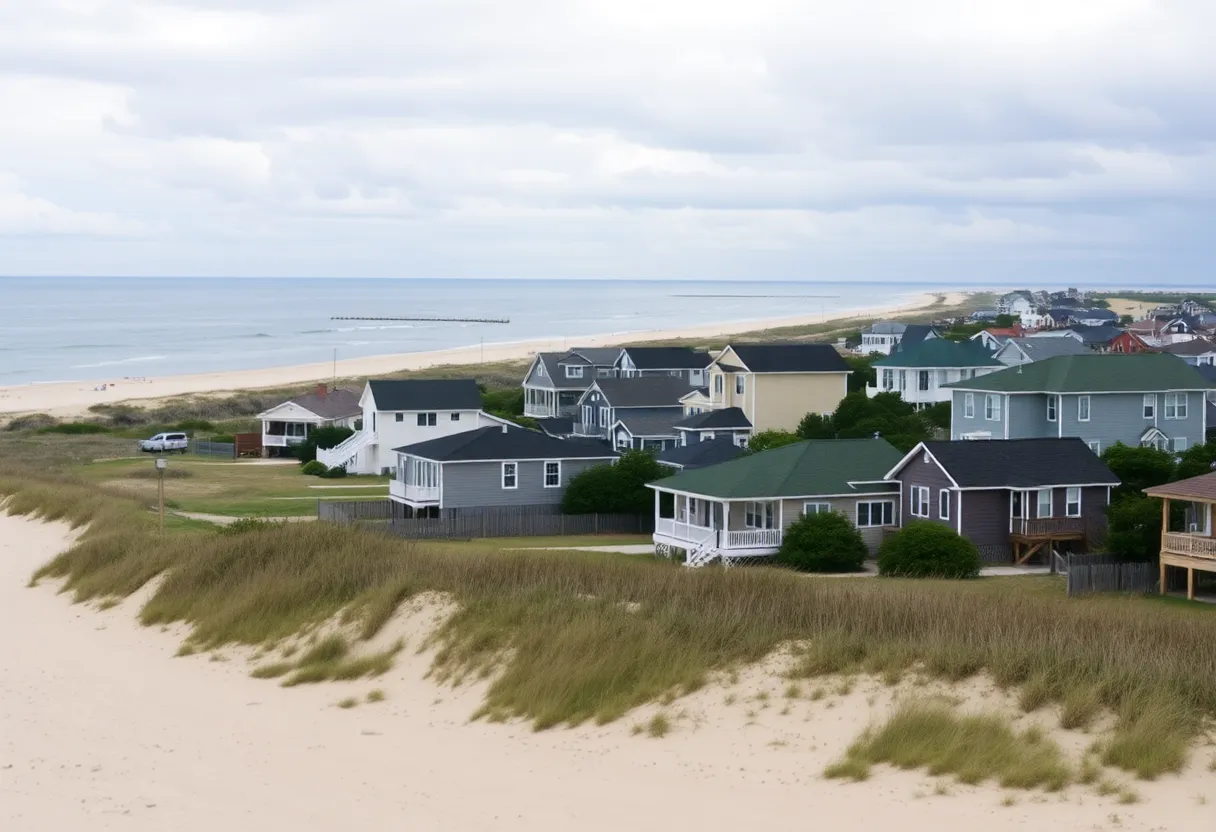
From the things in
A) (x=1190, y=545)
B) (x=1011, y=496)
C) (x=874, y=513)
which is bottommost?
(x=874, y=513)

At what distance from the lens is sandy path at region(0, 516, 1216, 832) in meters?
15.2

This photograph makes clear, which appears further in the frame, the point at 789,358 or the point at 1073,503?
the point at 789,358

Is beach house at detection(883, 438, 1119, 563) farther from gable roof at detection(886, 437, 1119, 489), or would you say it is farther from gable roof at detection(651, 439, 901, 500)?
gable roof at detection(651, 439, 901, 500)

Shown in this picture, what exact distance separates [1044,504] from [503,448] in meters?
18.8

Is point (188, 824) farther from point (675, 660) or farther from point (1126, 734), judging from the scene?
point (1126, 734)

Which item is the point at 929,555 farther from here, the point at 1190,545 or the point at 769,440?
the point at 769,440

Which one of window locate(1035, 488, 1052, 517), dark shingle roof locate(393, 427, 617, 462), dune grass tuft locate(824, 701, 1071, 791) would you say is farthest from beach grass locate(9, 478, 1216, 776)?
dark shingle roof locate(393, 427, 617, 462)

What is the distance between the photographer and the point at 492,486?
168 feet

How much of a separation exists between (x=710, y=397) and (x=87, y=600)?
42.2 meters

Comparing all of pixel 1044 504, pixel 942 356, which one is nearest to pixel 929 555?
pixel 1044 504

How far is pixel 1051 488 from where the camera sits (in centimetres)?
4144

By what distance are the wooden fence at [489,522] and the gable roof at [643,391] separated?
19975 millimetres

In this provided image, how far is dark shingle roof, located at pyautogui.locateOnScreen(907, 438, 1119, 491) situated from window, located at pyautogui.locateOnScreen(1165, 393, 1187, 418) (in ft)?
43.7

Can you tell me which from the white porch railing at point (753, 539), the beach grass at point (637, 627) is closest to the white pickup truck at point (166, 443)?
the white porch railing at point (753, 539)
